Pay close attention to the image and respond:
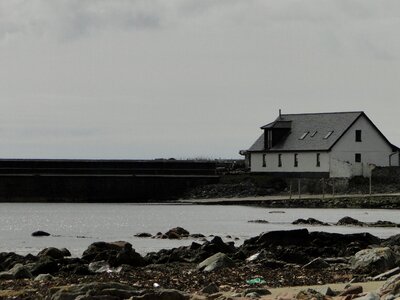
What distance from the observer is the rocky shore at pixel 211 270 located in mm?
17641

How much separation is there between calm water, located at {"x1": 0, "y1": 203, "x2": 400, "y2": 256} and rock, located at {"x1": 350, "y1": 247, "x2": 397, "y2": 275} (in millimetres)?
11794

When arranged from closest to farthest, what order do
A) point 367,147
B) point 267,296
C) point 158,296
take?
1. point 158,296
2. point 267,296
3. point 367,147

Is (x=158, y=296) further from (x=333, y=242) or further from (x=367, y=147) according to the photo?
(x=367, y=147)

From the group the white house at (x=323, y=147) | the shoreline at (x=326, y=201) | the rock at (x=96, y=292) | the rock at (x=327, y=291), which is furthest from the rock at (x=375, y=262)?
the white house at (x=323, y=147)

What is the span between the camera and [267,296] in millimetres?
17969

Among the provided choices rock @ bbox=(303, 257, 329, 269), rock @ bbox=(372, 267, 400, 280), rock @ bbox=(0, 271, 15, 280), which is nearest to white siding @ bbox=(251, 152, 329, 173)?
rock @ bbox=(303, 257, 329, 269)

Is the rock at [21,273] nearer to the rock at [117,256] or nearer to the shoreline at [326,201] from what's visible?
the rock at [117,256]

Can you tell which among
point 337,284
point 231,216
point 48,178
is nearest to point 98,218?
point 231,216

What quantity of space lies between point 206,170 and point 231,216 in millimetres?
19659

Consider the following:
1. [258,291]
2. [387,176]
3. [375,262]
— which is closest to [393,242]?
[375,262]

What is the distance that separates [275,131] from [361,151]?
6.61 m

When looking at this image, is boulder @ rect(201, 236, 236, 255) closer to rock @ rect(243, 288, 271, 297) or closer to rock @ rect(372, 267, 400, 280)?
rock @ rect(372, 267, 400, 280)

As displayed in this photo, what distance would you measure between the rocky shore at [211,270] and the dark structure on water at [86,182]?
4409cm

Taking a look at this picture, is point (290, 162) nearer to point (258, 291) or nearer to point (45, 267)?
point (45, 267)
